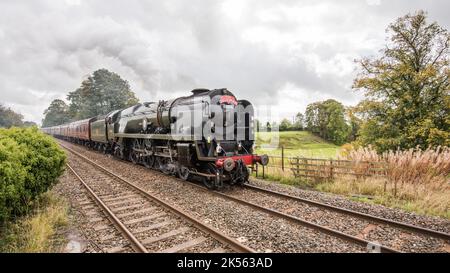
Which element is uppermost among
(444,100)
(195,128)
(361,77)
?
(361,77)

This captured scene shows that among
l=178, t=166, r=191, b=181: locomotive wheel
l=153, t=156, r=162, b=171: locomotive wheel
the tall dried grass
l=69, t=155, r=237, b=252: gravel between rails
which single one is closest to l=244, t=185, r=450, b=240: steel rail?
the tall dried grass

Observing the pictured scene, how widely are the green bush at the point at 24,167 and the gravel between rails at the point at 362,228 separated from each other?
18.2 feet

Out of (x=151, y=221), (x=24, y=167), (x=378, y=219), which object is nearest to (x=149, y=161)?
(x=24, y=167)

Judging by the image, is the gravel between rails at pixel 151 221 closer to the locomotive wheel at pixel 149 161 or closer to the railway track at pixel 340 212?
the railway track at pixel 340 212

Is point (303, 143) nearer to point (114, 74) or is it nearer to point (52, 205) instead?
point (114, 74)

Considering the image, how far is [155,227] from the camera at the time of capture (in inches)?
201

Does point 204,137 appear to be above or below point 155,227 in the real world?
above

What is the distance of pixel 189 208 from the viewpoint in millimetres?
6387

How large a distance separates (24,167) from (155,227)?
325 centimetres

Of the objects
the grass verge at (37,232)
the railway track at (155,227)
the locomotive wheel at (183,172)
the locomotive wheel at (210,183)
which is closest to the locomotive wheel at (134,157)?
the locomotive wheel at (183,172)

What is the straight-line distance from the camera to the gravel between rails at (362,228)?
4355 mm

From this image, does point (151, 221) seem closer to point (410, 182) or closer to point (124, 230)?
point (124, 230)
